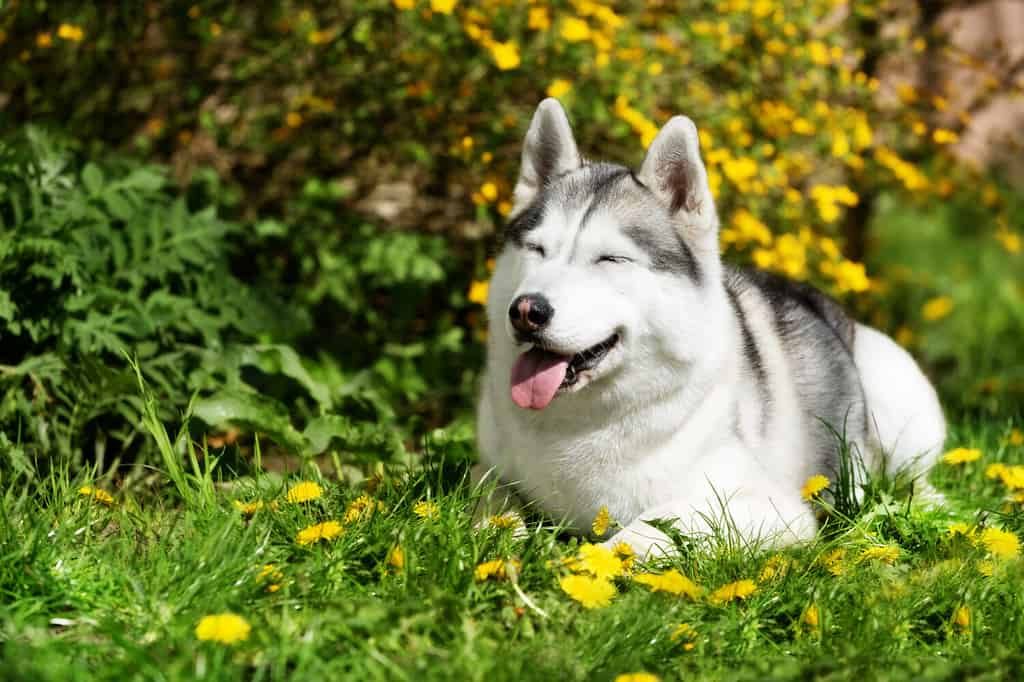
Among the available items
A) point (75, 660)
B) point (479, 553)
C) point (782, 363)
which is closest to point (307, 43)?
point (782, 363)

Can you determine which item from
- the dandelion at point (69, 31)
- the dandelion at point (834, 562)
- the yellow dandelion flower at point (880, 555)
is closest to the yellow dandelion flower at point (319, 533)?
the dandelion at point (834, 562)

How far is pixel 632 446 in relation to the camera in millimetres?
3072

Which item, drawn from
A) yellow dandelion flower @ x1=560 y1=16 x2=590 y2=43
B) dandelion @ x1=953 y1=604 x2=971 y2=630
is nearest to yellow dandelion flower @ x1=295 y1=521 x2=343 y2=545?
dandelion @ x1=953 y1=604 x2=971 y2=630

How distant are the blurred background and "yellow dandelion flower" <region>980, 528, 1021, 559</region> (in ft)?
5.82

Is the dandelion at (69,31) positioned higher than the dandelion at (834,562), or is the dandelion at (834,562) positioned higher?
the dandelion at (69,31)

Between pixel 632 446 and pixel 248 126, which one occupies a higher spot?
pixel 248 126

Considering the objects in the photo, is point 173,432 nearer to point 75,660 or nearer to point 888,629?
point 75,660

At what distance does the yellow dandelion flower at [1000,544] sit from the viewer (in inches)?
113

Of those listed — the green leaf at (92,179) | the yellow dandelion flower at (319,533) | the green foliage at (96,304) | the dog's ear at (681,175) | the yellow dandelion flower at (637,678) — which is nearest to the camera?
the yellow dandelion flower at (637,678)

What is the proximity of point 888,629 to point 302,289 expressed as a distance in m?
3.42

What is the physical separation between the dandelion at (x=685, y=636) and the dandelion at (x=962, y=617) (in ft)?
2.29

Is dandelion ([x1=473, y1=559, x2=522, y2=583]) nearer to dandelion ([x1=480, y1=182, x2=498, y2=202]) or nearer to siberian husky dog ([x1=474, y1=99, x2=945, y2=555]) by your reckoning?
siberian husky dog ([x1=474, y1=99, x2=945, y2=555])

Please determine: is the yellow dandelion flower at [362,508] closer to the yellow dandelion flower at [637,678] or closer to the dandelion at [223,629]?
the dandelion at [223,629]

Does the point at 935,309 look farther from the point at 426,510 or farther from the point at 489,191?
the point at 426,510
